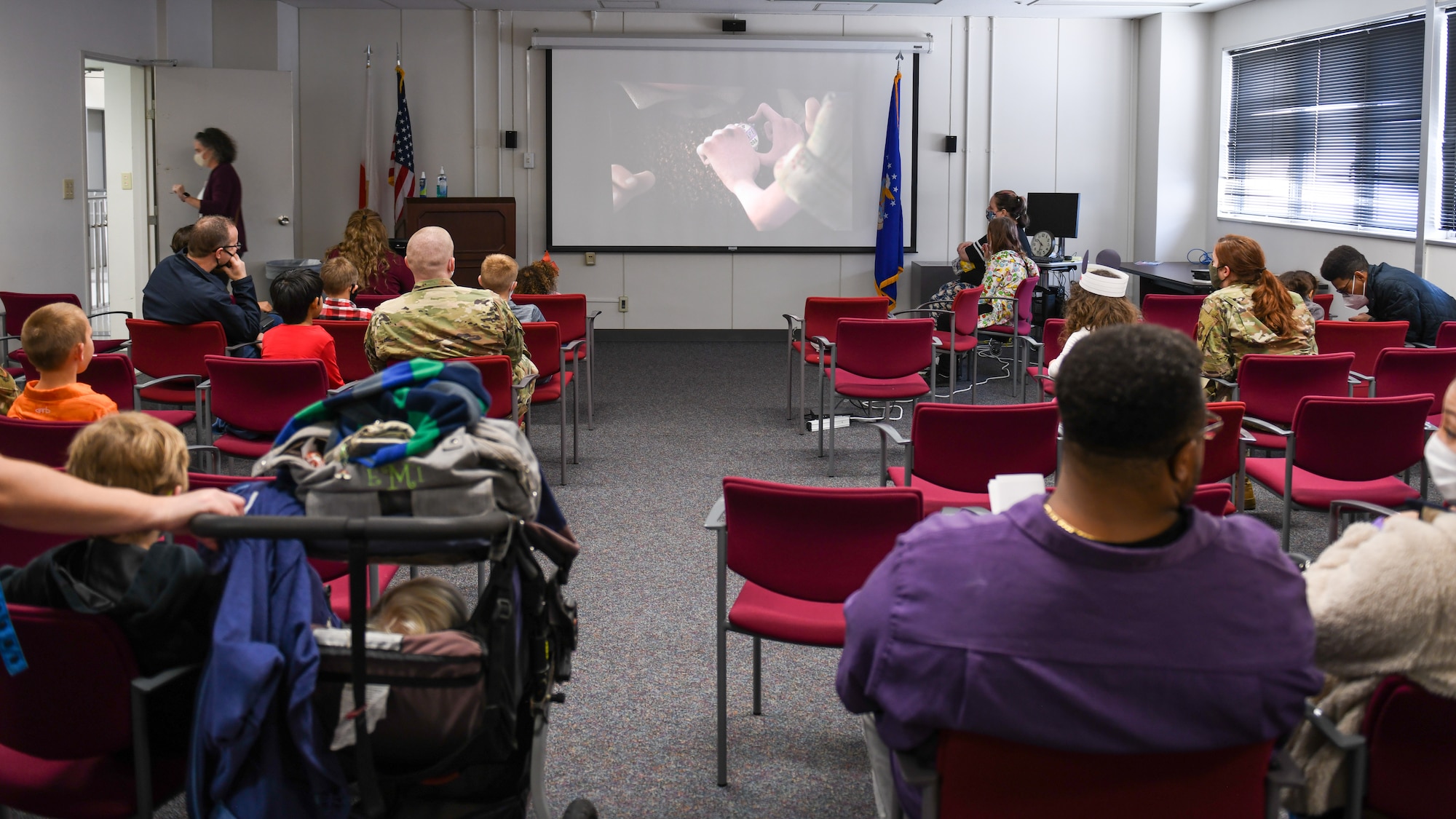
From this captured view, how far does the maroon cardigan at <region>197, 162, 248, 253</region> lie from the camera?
9.10 meters

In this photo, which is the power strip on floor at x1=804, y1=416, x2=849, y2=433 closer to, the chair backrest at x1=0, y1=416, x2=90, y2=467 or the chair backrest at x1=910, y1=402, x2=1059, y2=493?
the chair backrest at x1=910, y1=402, x2=1059, y2=493

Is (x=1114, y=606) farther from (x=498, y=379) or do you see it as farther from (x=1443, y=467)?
(x=498, y=379)

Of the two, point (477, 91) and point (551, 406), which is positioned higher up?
point (477, 91)

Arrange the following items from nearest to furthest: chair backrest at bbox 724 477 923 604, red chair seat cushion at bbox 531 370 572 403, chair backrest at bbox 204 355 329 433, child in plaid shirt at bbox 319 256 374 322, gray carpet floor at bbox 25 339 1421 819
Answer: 1. chair backrest at bbox 724 477 923 604
2. gray carpet floor at bbox 25 339 1421 819
3. chair backrest at bbox 204 355 329 433
4. red chair seat cushion at bbox 531 370 572 403
5. child in plaid shirt at bbox 319 256 374 322

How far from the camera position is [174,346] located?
5.03 metres

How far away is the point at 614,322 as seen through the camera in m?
10.6

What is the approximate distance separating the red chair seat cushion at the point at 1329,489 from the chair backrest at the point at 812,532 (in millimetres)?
1797

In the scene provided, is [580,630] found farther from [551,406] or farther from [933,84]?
[933,84]

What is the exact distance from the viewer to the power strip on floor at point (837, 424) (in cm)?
661

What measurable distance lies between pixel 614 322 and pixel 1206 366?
6573 mm

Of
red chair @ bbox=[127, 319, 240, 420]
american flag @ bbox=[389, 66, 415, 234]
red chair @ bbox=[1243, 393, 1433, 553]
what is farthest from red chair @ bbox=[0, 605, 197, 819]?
american flag @ bbox=[389, 66, 415, 234]

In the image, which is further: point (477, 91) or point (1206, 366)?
point (477, 91)

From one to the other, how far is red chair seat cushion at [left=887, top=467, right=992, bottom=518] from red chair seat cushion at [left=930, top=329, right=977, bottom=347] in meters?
3.16

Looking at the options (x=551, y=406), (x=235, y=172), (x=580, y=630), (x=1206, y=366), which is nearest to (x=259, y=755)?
(x=580, y=630)
